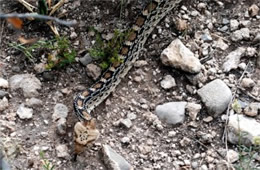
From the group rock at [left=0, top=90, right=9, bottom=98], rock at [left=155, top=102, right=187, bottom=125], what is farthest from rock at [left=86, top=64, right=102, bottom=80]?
rock at [left=0, top=90, right=9, bottom=98]

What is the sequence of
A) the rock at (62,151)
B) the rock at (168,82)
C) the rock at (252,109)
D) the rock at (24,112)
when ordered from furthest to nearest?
1. the rock at (168,82)
2. the rock at (24,112)
3. the rock at (252,109)
4. the rock at (62,151)

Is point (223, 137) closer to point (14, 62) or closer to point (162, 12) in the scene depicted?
point (162, 12)

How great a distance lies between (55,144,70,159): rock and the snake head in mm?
133

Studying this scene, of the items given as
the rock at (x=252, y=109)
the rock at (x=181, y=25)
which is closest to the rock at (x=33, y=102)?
the rock at (x=181, y=25)

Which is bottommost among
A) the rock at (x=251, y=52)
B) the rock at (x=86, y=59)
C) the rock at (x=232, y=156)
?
the rock at (x=232, y=156)

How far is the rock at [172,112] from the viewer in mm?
5285

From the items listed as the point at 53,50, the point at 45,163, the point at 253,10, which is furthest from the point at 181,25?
the point at 45,163

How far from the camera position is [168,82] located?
18.3 feet

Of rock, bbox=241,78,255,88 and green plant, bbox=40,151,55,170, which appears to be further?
rock, bbox=241,78,255,88

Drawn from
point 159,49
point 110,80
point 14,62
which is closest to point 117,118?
point 110,80

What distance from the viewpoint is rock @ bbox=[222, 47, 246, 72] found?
5.63 metres

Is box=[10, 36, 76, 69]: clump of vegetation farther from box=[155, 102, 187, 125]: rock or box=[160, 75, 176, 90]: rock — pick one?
box=[155, 102, 187, 125]: rock

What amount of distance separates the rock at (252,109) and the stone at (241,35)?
883mm

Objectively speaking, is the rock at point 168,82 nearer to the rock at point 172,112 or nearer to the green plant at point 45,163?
the rock at point 172,112
